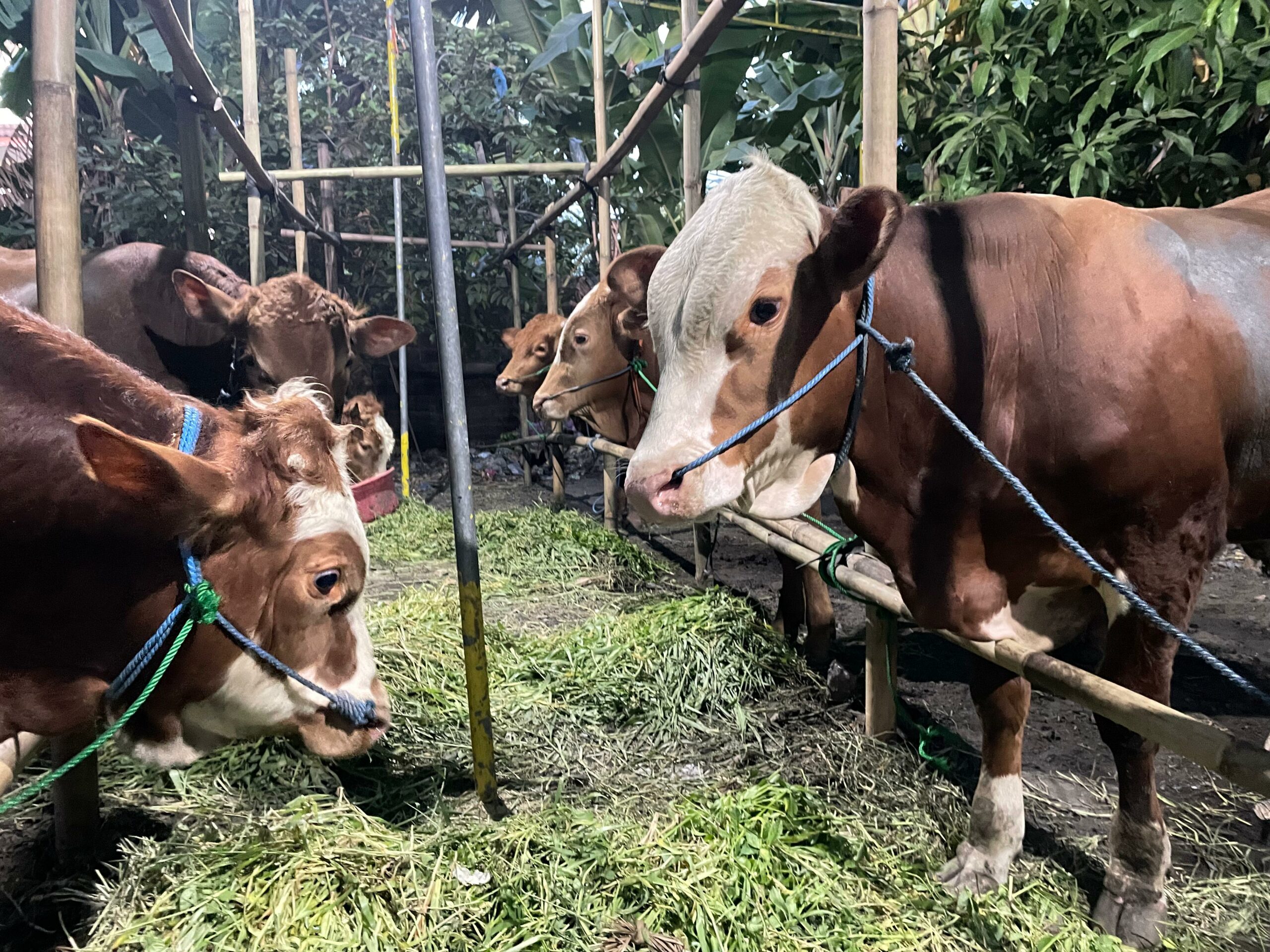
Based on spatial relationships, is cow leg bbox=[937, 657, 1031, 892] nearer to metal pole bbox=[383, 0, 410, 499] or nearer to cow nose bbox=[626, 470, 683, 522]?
cow nose bbox=[626, 470, 683, 522]

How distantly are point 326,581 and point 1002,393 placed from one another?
1.53m

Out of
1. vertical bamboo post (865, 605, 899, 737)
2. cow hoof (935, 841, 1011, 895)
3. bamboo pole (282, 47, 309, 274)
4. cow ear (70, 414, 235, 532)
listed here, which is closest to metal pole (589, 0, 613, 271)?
bamboo pole (282, 47, 309, 274)

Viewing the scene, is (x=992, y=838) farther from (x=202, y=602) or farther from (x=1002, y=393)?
(x=202, y=602)

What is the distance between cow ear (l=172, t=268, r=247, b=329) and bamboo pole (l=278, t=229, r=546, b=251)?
9.75ft

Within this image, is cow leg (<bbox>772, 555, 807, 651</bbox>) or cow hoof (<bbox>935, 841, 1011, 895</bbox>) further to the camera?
cow leg (<bbox>772, 555, 807, 651</bbox>)

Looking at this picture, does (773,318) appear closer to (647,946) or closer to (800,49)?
(647,946)

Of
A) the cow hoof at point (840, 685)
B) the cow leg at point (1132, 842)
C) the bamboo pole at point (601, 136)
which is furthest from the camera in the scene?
the bamboo pole at point (601, 136)

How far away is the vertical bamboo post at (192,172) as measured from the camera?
15.2 ft

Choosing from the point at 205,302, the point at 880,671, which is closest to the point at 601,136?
the point at 205,302

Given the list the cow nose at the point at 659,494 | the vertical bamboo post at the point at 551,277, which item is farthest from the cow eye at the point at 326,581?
the vertical bamboo post at the point at 551,277

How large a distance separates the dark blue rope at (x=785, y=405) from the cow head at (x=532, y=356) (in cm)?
495

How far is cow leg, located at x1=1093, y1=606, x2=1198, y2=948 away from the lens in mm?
1935

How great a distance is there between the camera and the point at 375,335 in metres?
5.29

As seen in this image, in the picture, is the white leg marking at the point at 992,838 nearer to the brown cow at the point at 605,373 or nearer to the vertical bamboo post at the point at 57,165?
the brown cow at the point at 605,373
